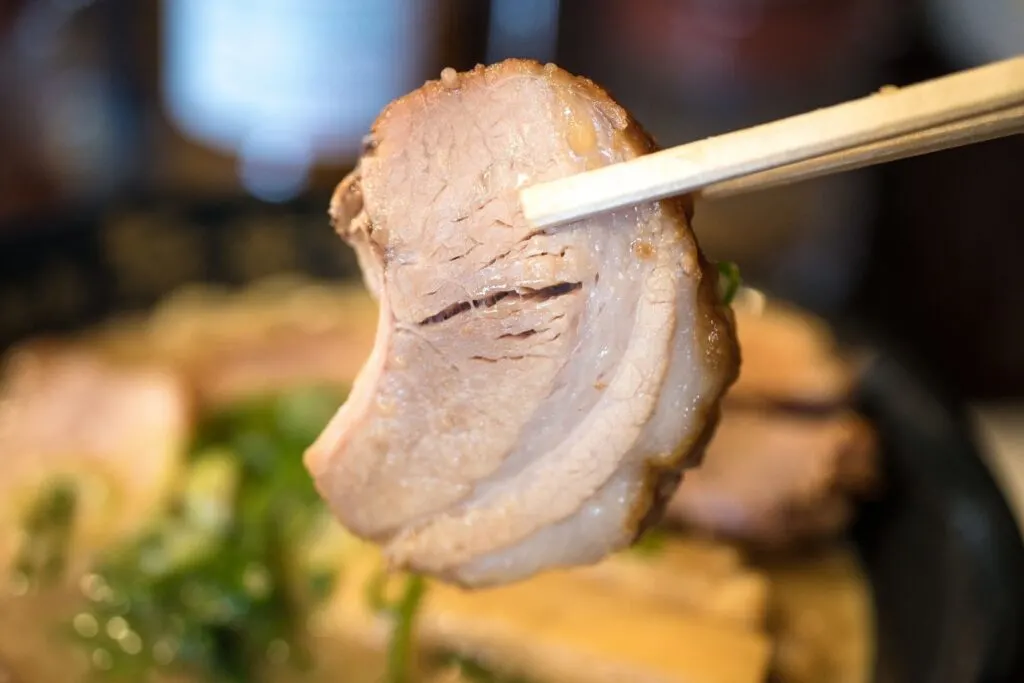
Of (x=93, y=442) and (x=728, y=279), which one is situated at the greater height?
(x=728, y=279)

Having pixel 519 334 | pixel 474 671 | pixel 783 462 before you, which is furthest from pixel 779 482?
pixel 519 334

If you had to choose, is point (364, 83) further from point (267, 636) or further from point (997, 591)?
point (997, 591)

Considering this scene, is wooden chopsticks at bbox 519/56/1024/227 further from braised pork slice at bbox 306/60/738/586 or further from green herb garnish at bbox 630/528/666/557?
green herb garnish at bbox 630/528/666/557

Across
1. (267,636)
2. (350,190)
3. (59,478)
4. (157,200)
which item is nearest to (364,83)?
(157,200)

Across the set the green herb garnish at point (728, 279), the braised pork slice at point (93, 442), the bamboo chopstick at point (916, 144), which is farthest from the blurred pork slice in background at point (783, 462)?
the braised pork slice at point (93, 442)

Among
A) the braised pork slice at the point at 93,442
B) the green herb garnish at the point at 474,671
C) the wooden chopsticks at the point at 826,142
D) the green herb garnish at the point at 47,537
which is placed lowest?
the green herb garnish at the point at 47,537

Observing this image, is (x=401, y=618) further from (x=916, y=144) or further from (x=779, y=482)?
(x=916, y=144)

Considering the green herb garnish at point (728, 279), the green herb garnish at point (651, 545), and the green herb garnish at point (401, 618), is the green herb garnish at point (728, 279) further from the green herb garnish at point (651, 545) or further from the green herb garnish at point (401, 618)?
the green herb garnish at point (651, 545)
